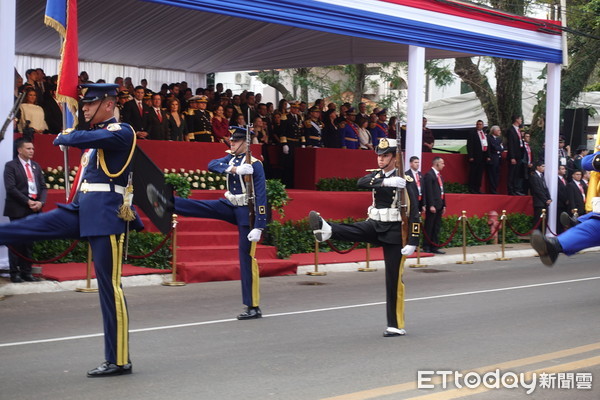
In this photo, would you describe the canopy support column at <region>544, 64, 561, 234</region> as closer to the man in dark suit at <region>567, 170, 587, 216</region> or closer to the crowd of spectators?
the man in dark suit at <region>567, 170, 587, 216</region>

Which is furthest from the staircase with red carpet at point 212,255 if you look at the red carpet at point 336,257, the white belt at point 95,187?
the white belt at point 95,187

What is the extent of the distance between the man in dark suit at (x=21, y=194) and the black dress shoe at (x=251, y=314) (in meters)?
3.88

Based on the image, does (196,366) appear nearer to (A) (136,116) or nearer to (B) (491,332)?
(B) (491,332)

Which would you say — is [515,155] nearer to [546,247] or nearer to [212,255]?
[212,255]

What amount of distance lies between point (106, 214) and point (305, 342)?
9.18 feet

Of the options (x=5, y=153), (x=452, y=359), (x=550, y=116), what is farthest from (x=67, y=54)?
(x=550, y=116)

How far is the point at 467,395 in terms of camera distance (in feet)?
21.9

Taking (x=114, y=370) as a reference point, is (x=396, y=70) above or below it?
above

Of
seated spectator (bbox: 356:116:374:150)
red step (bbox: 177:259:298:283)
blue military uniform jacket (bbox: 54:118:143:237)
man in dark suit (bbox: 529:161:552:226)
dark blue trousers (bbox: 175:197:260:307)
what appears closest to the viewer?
blue military uniform jacket (bbox: 54:118:143:237)

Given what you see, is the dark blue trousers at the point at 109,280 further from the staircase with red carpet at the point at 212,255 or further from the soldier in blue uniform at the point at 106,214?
the staircase with red carpet at the point at 212,255

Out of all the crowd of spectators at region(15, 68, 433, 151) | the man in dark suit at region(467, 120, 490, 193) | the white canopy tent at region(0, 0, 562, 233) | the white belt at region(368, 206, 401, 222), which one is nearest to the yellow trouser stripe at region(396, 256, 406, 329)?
the white belt at region(368, 206, 401, 222)

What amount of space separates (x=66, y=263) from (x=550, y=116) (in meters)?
14.5

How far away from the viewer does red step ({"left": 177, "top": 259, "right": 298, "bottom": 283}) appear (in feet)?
46.3

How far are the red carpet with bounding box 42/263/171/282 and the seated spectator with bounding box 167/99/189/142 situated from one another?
15.0ft
